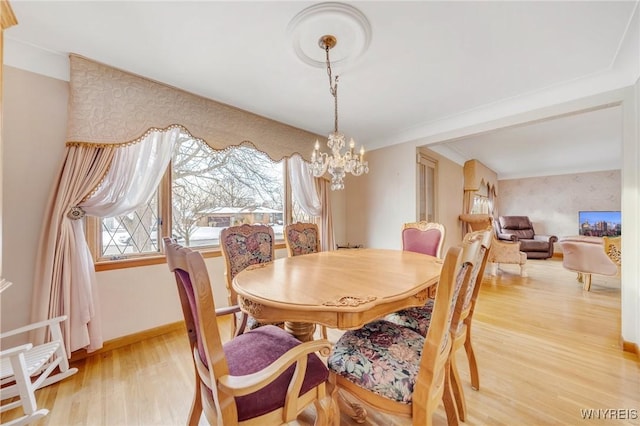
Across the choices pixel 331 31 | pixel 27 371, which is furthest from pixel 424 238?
pixel 27 371

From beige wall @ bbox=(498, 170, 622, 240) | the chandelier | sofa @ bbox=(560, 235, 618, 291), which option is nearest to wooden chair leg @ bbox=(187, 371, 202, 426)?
the chandelier

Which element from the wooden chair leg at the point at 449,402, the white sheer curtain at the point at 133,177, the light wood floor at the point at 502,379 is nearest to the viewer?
the wooden chair leg at the point at 449,402

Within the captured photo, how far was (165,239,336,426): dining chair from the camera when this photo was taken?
31.2 inches

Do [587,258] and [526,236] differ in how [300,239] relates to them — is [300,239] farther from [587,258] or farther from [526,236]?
[526,236]

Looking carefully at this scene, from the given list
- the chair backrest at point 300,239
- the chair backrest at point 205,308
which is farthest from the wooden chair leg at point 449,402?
the chair backrest at point 300,239

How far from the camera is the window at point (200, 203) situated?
2.27 meters

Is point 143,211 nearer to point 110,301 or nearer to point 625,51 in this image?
point 110,301

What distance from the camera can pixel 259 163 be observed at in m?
3.23

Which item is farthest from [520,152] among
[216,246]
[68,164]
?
[68,164]

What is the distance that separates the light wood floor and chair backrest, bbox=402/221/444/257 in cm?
89

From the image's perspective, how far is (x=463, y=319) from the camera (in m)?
1.37

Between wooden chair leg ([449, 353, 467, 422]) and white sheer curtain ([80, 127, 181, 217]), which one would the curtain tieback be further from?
wooden chair leg ([449, 353, 467, 422])

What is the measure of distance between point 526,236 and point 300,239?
22.3 feet

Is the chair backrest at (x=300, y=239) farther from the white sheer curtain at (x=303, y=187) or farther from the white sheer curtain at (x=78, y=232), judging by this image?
the white sheer curtain at (x=78, y=232)
